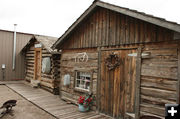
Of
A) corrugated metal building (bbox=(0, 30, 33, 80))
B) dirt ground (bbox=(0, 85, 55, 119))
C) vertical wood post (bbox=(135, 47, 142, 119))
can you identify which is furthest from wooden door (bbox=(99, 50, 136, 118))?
corrugated metal building (bbox=(0, 30, 33, 80))

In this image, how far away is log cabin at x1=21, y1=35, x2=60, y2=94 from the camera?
1060 centimetres

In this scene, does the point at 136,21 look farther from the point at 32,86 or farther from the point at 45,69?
the point at 32,86

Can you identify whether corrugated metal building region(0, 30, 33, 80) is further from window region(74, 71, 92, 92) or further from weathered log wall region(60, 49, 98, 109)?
window region(74, 71, 92, 92)

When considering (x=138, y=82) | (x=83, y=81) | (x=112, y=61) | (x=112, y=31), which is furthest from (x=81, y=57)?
(x=138, y=82)

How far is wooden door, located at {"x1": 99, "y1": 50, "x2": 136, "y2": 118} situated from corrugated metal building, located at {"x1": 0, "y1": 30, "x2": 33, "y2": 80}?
12.5 meters

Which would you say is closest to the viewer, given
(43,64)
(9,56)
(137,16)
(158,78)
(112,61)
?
(158,78)

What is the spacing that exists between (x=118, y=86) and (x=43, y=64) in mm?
6800

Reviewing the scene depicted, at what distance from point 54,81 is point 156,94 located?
24.2 feet

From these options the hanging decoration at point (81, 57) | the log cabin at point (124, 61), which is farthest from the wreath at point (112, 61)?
the hanging decoration at point (81, 57)

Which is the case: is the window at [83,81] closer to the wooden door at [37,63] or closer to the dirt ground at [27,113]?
the dirt ground at [27,113]

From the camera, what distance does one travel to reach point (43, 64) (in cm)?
1097

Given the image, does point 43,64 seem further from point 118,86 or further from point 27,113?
point 118,86

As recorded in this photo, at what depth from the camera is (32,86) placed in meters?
12.9

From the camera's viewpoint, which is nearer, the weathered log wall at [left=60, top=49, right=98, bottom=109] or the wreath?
the wreath
